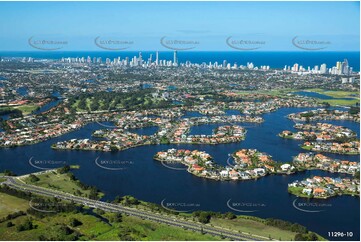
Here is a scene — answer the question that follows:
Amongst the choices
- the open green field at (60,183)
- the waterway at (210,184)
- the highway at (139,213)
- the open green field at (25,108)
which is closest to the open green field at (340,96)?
the waterway at (210,184)

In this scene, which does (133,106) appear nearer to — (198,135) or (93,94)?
(93,94)

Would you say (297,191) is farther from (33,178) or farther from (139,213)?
(33,178)

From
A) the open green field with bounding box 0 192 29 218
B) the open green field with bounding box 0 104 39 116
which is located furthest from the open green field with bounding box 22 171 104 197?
the open green field with bounding box 0 104 39 116

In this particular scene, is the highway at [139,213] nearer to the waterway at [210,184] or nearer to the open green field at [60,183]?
the open green field at [60,183]

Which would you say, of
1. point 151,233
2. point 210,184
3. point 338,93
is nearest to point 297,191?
point 210,184

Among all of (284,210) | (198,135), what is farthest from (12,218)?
(198,135)

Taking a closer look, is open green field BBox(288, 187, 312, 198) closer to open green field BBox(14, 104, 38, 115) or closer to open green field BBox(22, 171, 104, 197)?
open green field BBox(22, 171, 104, 197)
